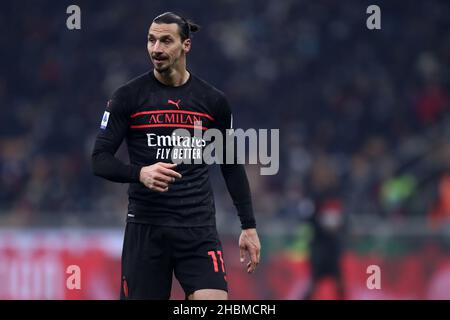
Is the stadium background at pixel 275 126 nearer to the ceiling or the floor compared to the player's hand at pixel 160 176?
nearer to the ceiling

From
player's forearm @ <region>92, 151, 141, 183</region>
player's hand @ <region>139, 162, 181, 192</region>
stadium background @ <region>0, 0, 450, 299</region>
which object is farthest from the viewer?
stadium background @ <region>0, 0, 450, 299</region>

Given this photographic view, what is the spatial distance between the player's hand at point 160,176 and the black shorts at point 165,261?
0.54 meters

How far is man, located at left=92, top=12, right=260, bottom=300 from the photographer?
6297 millimetres

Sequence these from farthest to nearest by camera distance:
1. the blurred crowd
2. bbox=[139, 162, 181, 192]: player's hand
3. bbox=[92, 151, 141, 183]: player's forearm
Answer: the blurred crowd → bbox=[92, 151, 141, 183]: player's forearm → bbox=[139, 162, 181, 192]: player's hand

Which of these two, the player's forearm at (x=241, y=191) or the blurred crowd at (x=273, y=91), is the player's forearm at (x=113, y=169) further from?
the blurred crowd at (x=273, y=91)

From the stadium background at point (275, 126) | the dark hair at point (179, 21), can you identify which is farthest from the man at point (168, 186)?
the stadium background at point (275, 126)

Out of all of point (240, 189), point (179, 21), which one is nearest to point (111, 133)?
point (179, 21)

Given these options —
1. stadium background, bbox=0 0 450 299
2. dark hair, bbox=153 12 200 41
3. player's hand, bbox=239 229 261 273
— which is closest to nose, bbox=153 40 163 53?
dark hair, bbox=153 12 200 41

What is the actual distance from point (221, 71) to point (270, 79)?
790 millimetres

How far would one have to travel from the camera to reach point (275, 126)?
16031 mm

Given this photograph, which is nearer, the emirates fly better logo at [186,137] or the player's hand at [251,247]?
the emirates fly better logo at [186,137]

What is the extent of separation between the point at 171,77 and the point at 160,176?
83 centimetres

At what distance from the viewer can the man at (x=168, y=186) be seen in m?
6.30

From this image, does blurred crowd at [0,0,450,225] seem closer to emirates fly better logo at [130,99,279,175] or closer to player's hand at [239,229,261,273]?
player's hand at [239,229,261,273]
